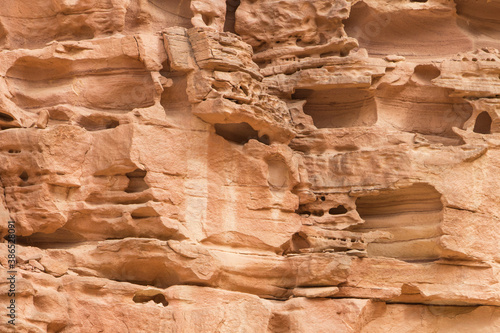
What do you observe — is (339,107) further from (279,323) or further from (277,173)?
(279,323)

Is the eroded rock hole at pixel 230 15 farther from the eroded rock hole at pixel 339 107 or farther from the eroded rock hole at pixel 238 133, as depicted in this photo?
the eroded rock hole at pixel 238 133

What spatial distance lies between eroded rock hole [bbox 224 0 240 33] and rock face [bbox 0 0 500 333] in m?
0.02

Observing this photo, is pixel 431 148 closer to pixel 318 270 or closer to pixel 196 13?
pixel 318 270

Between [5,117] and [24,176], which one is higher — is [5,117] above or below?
above

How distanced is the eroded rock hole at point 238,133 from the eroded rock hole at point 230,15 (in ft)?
6.05

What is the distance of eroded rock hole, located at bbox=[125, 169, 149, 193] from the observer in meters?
10.8

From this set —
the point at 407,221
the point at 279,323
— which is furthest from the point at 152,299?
the point at 407,221

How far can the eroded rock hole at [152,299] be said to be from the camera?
Result: 10461 millimetres

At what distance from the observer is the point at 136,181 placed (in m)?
10.8

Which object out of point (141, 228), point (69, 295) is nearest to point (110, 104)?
point (141, 228)

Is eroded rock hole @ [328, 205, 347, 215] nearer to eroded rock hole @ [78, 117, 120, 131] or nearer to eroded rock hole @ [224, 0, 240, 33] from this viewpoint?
eroded rock hole @ [224, 0, 240, 33]

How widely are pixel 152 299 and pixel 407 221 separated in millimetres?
3435

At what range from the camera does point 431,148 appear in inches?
472

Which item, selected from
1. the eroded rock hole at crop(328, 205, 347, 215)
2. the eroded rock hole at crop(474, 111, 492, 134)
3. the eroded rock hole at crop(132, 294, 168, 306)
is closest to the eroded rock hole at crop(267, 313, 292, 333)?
the eroded rock hole at crop(132, 294, 168, 306)
